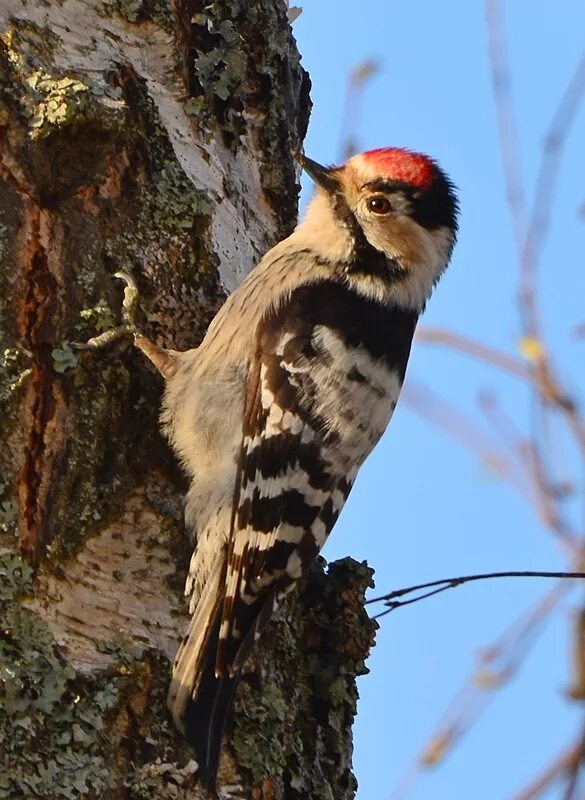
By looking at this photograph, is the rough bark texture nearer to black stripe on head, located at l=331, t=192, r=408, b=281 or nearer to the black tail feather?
the black tail feather

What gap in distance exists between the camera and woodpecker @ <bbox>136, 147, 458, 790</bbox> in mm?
2758

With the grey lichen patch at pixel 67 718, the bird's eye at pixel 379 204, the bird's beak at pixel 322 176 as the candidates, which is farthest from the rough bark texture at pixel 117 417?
the bird's eye at pixel 379 204

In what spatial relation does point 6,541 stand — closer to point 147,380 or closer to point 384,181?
point 147,380

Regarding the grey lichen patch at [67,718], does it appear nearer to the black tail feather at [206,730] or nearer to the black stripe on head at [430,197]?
Answer: the black tail feather at [206,730]

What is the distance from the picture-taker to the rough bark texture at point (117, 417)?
2.44 metres

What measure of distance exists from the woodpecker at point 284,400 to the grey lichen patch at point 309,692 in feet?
0.33

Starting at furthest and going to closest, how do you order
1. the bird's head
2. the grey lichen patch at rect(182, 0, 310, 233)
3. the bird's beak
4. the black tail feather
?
the bird's beak
the bird's head
the grey lichen patch at rect(182, 0, 310, 233)
the black tail feather

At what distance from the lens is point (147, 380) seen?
3066mm

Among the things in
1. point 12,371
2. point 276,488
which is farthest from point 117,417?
point 276,488

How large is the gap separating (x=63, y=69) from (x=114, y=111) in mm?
201

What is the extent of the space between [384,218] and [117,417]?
1.29 m

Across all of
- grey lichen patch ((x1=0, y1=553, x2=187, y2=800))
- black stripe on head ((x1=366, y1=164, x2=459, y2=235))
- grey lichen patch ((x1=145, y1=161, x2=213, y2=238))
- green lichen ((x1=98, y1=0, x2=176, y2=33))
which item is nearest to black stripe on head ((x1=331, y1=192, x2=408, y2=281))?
black stripe on head ((x1=366, y1=164, x2=459, y2=235))

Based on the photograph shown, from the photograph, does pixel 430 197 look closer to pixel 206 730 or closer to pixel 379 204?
pixel 379 204

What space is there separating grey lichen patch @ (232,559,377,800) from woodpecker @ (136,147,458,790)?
0.33 feet
